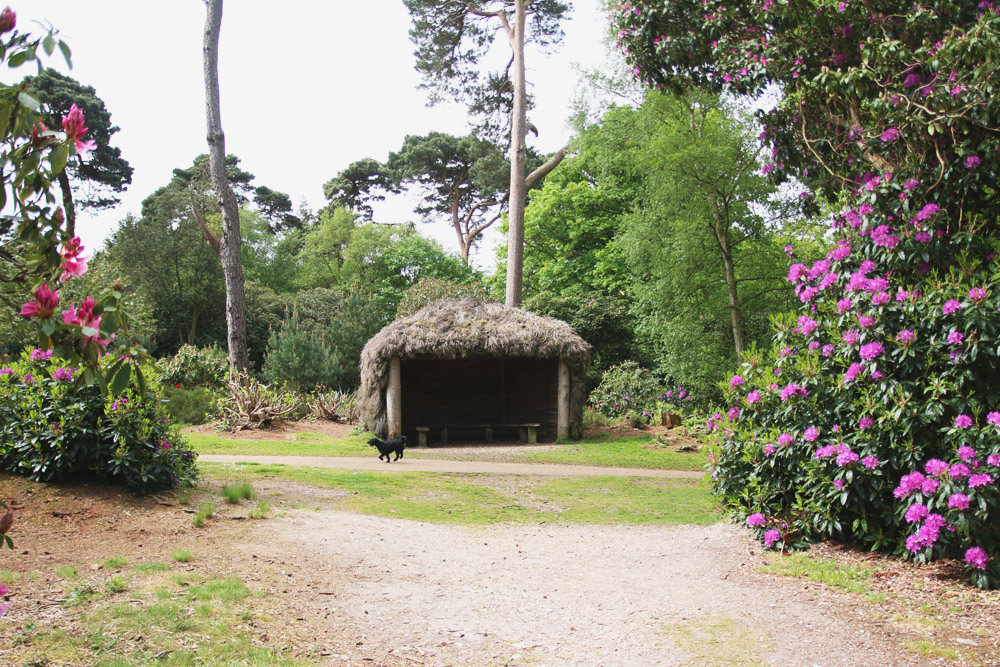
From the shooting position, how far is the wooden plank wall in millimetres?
16625

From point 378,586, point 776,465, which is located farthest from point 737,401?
point 378,586

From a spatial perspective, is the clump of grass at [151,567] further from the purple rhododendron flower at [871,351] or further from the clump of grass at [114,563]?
the purple rhododendron flower at [871,351]

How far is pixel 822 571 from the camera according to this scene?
511cm

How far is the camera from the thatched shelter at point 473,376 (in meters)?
14.2

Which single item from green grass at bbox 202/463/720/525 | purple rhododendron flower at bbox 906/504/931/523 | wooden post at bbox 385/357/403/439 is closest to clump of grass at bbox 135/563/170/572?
green grass at bbox 202/463/720/525

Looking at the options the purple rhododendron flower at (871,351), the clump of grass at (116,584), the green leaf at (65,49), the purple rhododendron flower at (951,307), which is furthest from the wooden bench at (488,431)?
the green leaf at (65,49)

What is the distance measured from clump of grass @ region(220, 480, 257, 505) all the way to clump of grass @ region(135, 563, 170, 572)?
2050mm

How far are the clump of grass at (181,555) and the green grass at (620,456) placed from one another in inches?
309

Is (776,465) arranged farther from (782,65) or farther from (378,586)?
(782,65)

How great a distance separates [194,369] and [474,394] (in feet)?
23.2

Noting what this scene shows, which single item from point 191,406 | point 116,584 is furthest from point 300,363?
point 116,584

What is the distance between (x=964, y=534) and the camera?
4.73m

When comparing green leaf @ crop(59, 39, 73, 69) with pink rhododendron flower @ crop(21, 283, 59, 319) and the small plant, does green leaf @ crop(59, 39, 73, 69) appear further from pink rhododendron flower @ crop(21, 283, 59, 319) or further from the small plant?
the small plant

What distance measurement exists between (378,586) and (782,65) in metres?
6.23
